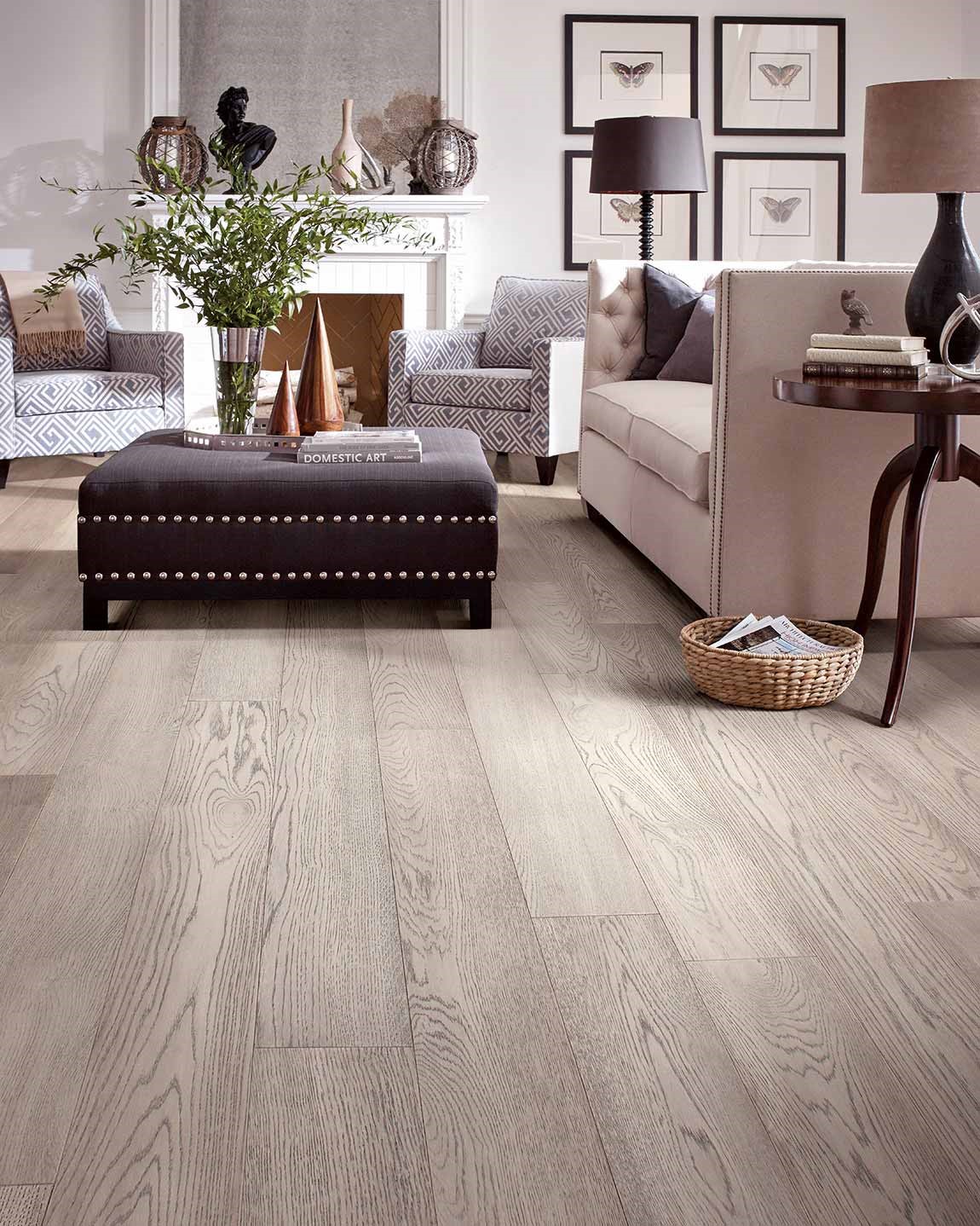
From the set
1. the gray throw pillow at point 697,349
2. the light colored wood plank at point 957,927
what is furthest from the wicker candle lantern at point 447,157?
the light colored wood plank at point 957,927

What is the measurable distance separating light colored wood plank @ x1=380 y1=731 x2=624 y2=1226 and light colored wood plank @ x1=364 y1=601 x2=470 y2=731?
46cm

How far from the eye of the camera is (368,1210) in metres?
1.32

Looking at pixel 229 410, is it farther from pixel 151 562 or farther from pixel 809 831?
pixel 809 831

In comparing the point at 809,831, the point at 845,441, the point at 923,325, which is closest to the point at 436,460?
the point at 845,441

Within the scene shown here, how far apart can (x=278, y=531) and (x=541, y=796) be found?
132cm

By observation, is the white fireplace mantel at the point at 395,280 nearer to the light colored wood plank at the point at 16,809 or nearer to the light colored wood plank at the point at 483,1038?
the light colored wood plank at the point at 16,809

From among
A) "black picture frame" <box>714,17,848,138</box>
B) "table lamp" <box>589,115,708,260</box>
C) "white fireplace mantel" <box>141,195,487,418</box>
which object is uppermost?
"black picture frame" <box>714,17,848,138</box>

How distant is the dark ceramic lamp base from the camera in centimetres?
299

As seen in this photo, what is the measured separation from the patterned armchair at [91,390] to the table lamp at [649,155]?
2.02 m

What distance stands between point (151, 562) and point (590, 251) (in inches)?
178

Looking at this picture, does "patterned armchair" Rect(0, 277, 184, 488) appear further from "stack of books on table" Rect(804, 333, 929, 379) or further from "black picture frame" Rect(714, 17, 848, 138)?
"stack of books on table" Rect(804, 333, 929, 379)

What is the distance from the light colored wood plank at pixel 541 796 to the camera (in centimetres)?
202

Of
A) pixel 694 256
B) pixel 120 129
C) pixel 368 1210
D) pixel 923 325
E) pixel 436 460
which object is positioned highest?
pixel 120 129

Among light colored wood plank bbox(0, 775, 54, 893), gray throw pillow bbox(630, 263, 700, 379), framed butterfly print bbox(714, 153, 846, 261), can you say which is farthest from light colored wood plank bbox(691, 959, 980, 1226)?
framed butterfly print bbox(714, 153, 846, 261)
